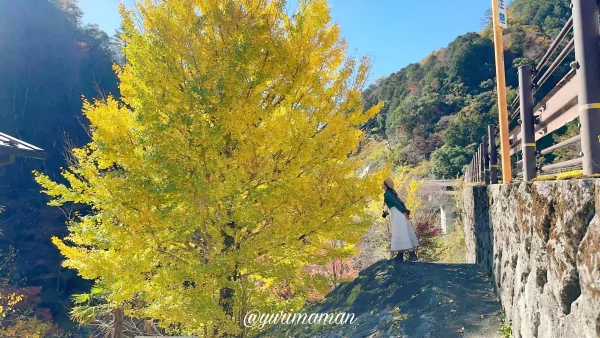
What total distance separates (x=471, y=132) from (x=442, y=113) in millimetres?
8010

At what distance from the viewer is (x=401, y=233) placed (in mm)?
6180

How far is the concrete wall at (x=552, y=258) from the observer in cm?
160

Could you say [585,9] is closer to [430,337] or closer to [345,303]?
[430,337]

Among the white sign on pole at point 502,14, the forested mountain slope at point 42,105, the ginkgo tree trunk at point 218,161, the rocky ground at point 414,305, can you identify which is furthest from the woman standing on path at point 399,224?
the forested mountain slope at point 42,105

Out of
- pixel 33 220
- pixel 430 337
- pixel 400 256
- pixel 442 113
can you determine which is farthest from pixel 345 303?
pixel 442 113

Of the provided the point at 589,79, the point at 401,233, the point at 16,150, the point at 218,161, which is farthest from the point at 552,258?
the point at 16,150

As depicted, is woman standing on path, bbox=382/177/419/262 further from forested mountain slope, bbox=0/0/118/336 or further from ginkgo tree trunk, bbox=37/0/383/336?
forested mountain slope, bbox=0/0/118/336

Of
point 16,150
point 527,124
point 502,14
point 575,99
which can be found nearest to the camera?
point 575,99

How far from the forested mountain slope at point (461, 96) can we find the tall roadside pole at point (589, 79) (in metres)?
26.1

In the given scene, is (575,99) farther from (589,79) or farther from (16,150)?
(16,150)

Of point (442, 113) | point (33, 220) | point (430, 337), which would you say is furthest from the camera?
point (442, 113)

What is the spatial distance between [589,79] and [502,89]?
3407 millimetres

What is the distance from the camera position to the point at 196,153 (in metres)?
4.46

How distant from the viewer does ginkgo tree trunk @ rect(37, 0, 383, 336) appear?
438cm
